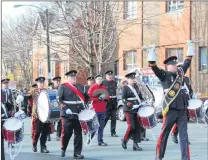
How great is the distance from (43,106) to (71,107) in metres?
1.38

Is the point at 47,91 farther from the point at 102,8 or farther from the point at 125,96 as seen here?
the point at 102,8

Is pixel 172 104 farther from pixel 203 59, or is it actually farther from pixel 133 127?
pixel 203 59

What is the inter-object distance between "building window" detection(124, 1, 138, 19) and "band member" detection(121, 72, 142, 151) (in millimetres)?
18090

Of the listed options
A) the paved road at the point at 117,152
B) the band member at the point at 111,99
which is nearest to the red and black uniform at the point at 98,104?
the paved road at the point at 117,152

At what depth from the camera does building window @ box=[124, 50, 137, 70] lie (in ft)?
106

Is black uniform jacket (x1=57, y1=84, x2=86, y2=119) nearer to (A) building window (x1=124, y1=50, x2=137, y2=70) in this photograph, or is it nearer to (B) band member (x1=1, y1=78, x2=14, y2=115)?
(B) band member (x1=1, y1=78, x2=14, y2=115)

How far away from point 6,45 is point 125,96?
31.0 metres

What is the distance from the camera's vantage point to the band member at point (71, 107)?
10188 millimetres

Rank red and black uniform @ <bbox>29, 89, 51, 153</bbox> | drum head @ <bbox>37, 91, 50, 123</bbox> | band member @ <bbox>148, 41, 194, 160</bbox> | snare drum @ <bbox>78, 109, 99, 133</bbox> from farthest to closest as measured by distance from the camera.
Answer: red and black uniform @ <bbox>29, 89, 51, 153</bbox> → drum head @ <bbox>37, 91, 50, 123</bbox> → snare drum @ <bbox>78, 109, 99, 133</bbox> → band member @ <bbox>148, 41, 194, 160</bbox>

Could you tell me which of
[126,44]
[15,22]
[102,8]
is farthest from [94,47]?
[15,22]

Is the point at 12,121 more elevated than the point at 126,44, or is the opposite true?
the point at 126,44

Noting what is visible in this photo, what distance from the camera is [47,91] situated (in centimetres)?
1157

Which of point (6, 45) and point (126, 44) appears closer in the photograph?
point (126, 44)

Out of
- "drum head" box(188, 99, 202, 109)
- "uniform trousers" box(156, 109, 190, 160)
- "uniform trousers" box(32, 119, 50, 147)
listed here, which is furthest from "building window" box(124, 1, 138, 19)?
"uniform trousers" box(156, 109, 190, 160)
